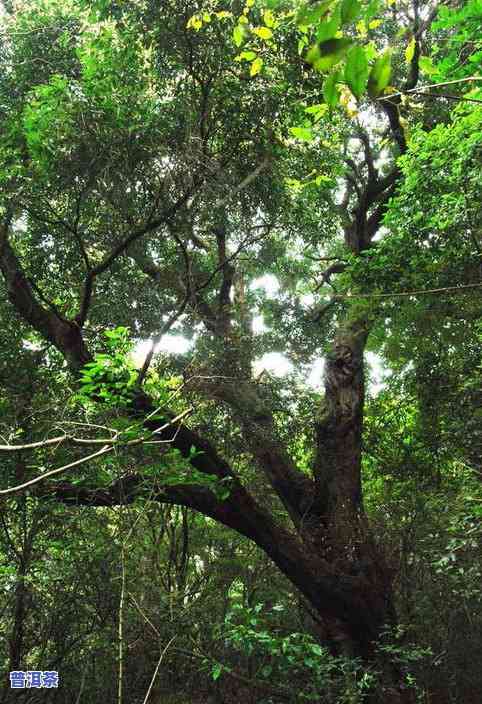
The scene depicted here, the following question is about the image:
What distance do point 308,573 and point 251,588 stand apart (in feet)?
9.58

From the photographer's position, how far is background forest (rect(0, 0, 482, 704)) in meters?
3.66

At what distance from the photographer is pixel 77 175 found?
12.9 ft

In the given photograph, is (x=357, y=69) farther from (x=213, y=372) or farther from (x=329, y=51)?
(x=213, y=372)

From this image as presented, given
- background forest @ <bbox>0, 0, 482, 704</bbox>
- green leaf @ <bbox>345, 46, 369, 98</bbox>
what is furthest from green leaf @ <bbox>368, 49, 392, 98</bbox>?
background forest @ <bbox>0, 0, 482, 704</bbox>

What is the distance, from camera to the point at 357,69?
74 centimetres

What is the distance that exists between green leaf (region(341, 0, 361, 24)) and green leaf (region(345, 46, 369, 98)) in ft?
0.14

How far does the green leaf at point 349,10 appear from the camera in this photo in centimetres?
71

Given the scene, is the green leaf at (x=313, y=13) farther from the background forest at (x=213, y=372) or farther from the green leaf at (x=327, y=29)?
the background forest at (x=213, y=372)

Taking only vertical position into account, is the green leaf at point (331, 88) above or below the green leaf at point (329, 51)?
above

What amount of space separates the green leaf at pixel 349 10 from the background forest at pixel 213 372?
1997 mm

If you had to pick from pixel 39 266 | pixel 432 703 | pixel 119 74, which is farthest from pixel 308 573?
pixel 119 74

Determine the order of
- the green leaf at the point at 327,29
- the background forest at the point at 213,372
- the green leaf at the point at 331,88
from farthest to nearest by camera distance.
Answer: the background forest at the point at 213,372 → the green leaf at the point at 331,88 → the green leaf at the point at 327,29

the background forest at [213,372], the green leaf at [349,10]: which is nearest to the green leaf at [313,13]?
the green leaf at [349,10]

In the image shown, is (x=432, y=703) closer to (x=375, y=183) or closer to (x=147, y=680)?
(x=147, y=680)
